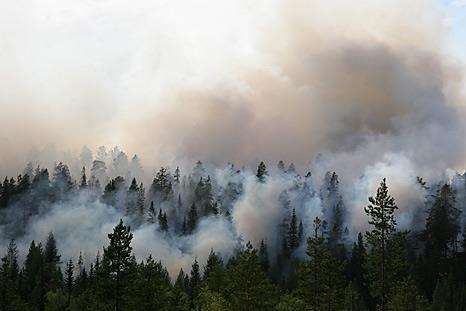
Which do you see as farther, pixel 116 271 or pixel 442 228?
pixel 442 228

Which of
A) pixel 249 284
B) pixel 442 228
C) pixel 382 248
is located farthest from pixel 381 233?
pixel 442 228

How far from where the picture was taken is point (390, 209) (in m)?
62.1

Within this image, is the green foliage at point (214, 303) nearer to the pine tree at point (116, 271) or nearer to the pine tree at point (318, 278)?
the pine tree at point (318, 278)

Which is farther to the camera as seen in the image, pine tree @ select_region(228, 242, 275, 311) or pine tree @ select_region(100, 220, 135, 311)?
pine tree @ select_region(228, 242, 275, 311)

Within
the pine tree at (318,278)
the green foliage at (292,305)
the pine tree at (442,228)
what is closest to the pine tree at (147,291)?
the pine tree at (318,278)

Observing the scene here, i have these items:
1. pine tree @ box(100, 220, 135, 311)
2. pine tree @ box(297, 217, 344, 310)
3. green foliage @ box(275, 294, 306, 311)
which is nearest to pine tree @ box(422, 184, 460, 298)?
green foliage @ box(275, 294, 306, 311)

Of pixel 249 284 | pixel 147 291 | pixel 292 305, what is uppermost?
pixel 249 284

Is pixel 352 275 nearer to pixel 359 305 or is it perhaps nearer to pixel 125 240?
pixel 359 305

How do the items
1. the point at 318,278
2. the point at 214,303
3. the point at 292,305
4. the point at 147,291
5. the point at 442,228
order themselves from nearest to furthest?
the point at 147,291 < the point at 318,278 < the point at 214,303 < the point at 292,305 < the point at 442,228

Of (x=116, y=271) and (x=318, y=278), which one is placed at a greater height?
(x=116, y=271)

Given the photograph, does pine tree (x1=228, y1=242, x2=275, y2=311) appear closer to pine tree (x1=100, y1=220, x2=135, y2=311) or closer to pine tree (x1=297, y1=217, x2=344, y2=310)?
pine tree (x1=297, y1=217, x2=344, y2=310)

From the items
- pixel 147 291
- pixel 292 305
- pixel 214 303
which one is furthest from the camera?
pixel 292 305

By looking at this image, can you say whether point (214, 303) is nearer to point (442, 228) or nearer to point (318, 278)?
point (318, 278)

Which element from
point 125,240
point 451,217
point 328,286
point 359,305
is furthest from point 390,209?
point 451,217
